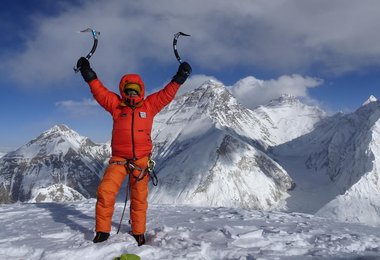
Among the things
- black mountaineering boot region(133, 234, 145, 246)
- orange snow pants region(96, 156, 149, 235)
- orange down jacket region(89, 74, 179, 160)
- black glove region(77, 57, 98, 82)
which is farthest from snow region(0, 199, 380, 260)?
black glove region(77, 57, 98, 82)

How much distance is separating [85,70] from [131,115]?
5.73ft

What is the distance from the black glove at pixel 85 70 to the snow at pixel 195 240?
4.05 m

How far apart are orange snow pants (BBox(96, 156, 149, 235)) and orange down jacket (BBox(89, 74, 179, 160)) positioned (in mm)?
287

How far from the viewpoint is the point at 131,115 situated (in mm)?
10742

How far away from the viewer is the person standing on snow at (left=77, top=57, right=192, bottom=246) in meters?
10.2

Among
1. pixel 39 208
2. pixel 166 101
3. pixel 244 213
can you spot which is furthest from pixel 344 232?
pixel 39 208

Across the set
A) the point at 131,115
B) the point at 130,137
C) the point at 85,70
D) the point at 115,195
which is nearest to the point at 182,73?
the point at 131,115

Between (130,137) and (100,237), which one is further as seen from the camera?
(130,137)

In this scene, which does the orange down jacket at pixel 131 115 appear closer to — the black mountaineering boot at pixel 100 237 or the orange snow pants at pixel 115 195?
the orange snow pants at pixel 115 195

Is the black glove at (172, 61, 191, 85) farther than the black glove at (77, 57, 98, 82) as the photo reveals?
Yes

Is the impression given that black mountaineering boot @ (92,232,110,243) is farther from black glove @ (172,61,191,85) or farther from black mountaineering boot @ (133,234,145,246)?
black glove @ (172,61,191,85)

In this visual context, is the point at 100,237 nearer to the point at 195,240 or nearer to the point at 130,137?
the point at 195,240

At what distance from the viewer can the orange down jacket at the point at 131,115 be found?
1068 centimetres

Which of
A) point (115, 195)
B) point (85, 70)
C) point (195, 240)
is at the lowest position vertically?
point (195, 240)
